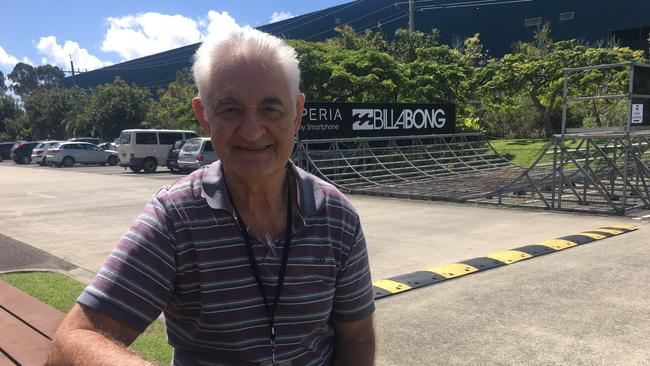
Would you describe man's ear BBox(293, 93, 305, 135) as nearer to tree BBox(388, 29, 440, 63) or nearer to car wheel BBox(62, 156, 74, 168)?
tree BBox(388, 29, 440, 63)

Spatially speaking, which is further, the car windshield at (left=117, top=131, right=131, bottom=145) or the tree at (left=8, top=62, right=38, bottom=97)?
the tree at (left=8, top=62, right=38, bottom=97)

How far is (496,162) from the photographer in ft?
58.6

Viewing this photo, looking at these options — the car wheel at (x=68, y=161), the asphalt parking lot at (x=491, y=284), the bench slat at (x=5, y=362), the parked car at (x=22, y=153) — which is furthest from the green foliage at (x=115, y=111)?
the bench slat at (x=5, y=362)

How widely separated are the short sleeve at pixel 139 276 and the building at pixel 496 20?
31.9 meters

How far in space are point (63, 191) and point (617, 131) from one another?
518 inches

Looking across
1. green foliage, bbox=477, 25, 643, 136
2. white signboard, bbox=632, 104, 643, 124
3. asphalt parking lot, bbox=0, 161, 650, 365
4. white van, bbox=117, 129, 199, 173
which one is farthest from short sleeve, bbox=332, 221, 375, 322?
white van, bbox=117, 129, 199, 173

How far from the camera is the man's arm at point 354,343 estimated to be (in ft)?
6.14

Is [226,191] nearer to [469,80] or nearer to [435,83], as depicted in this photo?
[435,83]

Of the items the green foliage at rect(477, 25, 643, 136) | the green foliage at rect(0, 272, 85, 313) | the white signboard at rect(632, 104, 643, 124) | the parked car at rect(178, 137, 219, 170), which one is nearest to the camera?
the green foliage at rect(0, 272, 85, 313)

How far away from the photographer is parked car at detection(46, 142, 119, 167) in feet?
91.8

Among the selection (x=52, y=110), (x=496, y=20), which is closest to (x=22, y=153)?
(x=52, y=110)

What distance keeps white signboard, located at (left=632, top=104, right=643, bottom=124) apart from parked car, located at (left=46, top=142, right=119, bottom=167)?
26.1 m

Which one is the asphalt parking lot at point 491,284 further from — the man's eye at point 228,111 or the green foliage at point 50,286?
the man's eye at point 228,111

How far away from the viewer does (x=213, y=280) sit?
5.21 feet
